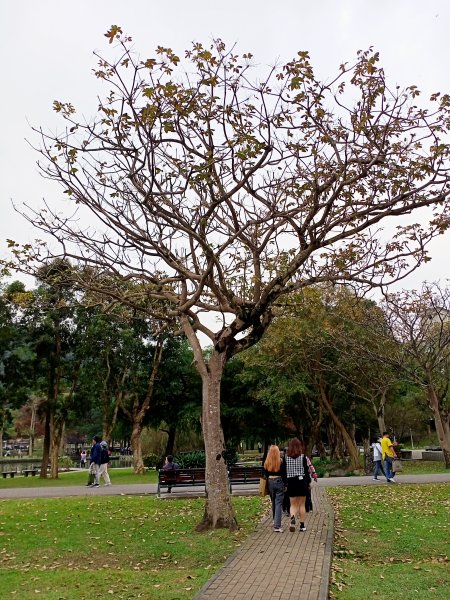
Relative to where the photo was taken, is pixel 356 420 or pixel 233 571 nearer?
pixel 233 571

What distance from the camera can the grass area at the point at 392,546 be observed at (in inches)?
271

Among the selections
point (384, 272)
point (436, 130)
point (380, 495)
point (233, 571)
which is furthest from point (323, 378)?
point (233, 571)


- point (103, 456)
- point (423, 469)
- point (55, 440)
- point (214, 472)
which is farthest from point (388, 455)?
point (55, 440)

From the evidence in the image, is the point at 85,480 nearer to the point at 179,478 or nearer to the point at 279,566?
the point at 179,478

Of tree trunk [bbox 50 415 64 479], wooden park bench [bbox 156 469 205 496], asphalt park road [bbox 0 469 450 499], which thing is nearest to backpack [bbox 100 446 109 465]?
asphalt park road [bbox 0 469 450 499]

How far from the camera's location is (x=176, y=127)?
10.8 metres

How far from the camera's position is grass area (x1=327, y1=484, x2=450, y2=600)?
688 cm

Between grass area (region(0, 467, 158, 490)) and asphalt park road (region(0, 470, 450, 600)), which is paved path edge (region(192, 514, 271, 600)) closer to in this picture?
asphalt park road (region(0, 470, 450, 600))

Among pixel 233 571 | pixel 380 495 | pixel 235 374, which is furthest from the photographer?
pixel 235 374

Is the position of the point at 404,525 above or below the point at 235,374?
below

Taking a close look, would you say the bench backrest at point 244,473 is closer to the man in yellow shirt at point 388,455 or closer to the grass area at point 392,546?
the grass area at point 392,546

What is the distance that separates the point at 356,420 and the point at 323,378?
835 centimetres

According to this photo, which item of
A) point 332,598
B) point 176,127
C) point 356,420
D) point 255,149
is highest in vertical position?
point 176,127

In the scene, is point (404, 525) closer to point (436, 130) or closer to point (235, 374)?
point (436, 130)
